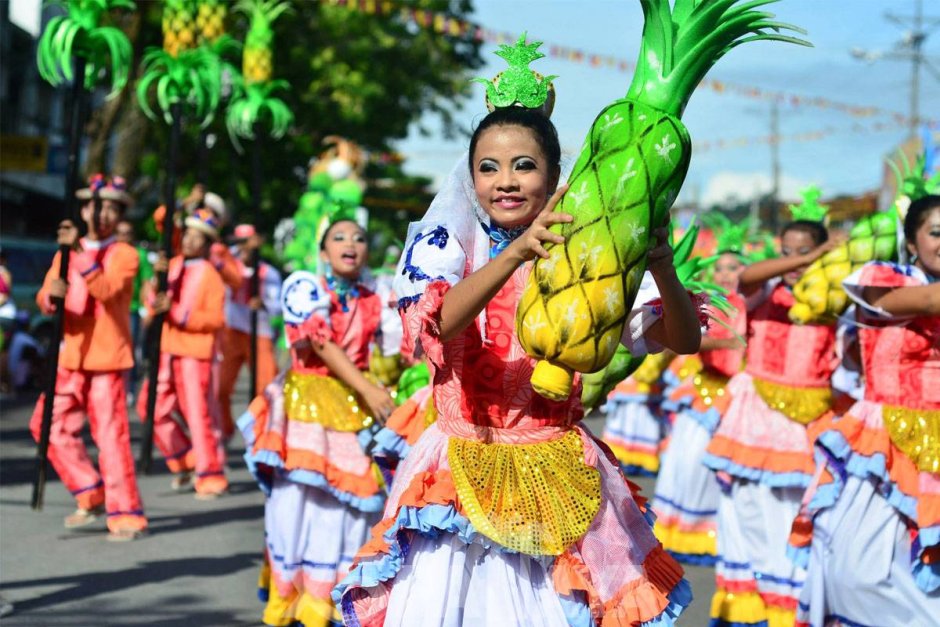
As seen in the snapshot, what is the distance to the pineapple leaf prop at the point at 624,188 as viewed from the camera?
279cm

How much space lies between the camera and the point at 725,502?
22.4ft

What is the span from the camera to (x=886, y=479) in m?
5.10

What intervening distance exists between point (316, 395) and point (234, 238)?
6124 millimetres

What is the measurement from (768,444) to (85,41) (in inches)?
198

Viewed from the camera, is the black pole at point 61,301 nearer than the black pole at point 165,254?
Yes

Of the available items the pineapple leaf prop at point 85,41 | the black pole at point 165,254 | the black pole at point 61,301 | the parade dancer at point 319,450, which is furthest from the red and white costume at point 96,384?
the parade dancer at point 319,450

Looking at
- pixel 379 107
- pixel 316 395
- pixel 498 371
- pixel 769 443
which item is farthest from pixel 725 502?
pixel 379 107

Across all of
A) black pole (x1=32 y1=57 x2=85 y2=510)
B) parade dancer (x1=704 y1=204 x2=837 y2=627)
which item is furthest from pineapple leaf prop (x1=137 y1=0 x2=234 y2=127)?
parade dancer (x1=704 y1=204 x2=837 y2=627)

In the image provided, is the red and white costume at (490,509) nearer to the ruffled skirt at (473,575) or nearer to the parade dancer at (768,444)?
the ruffled skirt at (473,575)

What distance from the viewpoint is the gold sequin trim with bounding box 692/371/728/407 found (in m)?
8.09

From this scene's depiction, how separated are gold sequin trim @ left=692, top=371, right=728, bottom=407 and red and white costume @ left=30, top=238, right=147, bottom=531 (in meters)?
3.53

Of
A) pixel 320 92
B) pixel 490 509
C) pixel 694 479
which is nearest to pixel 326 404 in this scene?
pixel 490 509

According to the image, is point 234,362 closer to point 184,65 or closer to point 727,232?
point 184,65

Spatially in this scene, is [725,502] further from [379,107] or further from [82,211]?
[379,107]
